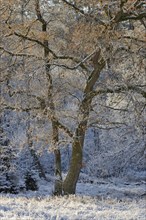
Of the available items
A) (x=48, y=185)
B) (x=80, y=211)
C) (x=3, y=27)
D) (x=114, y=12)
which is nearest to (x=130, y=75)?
(x=114, y=12)

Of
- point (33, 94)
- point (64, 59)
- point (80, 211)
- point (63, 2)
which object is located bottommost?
point (80, 211)

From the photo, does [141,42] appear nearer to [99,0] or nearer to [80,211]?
[99,0]

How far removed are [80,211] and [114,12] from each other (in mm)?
7168

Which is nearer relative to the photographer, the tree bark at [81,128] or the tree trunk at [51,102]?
the tree bark at [81,128]

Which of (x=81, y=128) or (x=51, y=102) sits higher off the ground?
(x=51, y=102)

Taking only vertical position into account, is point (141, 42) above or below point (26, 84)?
above

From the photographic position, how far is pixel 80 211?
10195mm

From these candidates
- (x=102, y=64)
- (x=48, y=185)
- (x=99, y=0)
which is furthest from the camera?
(x=48, y=185)

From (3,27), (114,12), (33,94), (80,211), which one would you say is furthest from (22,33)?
(80,211)

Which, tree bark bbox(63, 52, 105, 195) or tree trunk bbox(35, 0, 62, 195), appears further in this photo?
tree trunk bbox(35, 0, 62, 195)

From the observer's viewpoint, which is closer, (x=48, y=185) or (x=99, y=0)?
(x=99, y=0)

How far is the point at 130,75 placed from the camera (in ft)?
52.0

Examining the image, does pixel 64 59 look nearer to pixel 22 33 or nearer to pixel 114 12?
pixel 22 33

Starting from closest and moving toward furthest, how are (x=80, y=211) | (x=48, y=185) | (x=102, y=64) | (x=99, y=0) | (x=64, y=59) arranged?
(x=80, y=211)
(x=99, y=0)
(x=102, y=64)
(x=64, y=59)
(x=48, y=185)
